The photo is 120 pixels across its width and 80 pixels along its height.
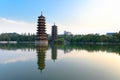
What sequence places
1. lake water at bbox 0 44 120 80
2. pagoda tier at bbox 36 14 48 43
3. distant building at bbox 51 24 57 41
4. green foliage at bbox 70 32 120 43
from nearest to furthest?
lake water at bbox 0 44 120 80 < pagoda tier at bbox 36 14 48 43 < green foliage at bbox 70 32 120 43 < distant building at bbox 51 24 57 41

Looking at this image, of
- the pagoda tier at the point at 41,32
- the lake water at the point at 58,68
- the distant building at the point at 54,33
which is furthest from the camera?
the distant building at the point at 54,33

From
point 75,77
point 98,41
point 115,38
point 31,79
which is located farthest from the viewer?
point 98,41

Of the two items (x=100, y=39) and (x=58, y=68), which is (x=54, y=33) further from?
(x=58, y=68)

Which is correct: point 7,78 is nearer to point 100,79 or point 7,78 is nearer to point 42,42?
point 100,79

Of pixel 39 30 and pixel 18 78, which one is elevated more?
pixel 39 30

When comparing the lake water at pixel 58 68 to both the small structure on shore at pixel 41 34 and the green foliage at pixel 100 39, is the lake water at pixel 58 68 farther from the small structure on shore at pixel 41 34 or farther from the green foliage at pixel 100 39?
the green foliage at pixel 100 39

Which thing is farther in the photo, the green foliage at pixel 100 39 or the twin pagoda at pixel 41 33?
the green foliage at pixel 100 39

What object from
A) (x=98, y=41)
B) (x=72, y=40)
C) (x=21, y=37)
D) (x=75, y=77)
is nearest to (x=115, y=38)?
(x=98, y=41)

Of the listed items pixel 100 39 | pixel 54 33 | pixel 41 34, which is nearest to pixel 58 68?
pixel 41 34

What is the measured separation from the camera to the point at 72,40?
281 feet

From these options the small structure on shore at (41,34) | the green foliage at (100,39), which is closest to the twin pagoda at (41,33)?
the small structure on shore at (41,34)

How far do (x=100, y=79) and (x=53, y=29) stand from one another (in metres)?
65.9

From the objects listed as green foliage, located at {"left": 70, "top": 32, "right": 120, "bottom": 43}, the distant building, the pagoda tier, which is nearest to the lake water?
the pagoda tier

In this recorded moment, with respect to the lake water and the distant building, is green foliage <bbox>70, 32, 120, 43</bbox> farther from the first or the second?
the lake water
